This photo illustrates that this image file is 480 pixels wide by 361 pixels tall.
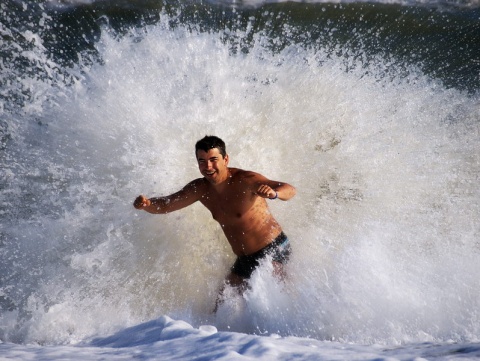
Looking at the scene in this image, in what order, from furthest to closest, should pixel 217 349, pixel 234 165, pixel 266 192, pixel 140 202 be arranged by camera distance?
pixel 234 165
pixel 140 202
pixel 266 192
pixel 217 349

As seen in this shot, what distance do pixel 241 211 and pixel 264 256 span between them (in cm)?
40

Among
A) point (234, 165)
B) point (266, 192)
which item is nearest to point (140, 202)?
point (266, 192)

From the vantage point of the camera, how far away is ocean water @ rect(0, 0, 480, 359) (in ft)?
9.65

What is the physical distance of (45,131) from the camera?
4.66 meters

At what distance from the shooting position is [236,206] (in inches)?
127

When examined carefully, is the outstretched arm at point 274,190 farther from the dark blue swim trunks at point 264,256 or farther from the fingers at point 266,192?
the dark blue swim trunks at point 264,256

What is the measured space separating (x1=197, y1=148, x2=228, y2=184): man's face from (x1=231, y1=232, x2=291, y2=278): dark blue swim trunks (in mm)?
660

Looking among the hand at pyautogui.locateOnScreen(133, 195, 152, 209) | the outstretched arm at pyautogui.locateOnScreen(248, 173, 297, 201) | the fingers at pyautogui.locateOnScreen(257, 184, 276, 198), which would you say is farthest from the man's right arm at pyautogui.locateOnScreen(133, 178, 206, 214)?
the fingers at pyautogui.locateOnScreen(257, 184, 276, 198)

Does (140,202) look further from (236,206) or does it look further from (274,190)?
(274,190)

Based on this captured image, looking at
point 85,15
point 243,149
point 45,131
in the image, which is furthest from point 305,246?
point 85,15

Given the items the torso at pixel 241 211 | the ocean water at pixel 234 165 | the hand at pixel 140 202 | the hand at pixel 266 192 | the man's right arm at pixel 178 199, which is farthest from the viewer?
the man's right arm at pixel 178 199

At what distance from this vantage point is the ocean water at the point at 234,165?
9.65 ft

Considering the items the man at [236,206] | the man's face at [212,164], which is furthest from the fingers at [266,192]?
the man's face at [212,164]

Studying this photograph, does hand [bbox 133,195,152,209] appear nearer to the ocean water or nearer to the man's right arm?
the man's right arm
